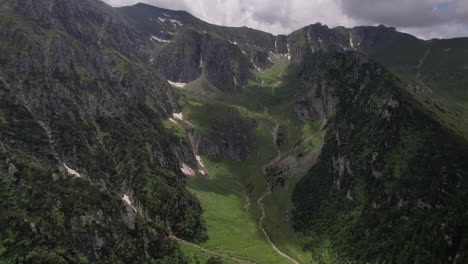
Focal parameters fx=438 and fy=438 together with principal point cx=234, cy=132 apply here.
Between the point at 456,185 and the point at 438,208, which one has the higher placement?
the point at 456,185

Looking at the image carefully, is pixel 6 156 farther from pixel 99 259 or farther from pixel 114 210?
pixel 99 259

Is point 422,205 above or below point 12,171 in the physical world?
above

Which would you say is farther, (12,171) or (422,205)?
(422,205)

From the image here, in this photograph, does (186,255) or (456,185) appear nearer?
(456,185)

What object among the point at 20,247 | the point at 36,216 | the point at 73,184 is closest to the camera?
the point at 20,247

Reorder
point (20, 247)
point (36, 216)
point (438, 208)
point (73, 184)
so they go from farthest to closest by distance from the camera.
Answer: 1. point (73, 184)
2. point (438, 208)
3. point (36, 216)
4. point (20, 247)

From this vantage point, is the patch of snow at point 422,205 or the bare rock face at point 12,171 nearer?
the bare rock face at point 12,171

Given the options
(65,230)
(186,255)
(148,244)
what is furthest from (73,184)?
(186,255)

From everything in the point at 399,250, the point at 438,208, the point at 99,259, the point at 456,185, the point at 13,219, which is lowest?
the point at 99,259

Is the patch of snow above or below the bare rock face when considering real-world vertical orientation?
above

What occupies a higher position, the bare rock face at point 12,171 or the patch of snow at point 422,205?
the patch of snow at point 422,205

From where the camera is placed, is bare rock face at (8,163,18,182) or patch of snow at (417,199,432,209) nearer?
bare rock face at (8,163,18,182)
